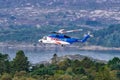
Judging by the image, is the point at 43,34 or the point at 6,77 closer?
the point at 6,77

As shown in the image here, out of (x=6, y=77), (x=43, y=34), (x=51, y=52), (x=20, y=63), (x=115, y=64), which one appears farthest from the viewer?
(x=43, y=34)

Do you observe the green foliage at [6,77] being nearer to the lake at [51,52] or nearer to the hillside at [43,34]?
the lake at [51,52]

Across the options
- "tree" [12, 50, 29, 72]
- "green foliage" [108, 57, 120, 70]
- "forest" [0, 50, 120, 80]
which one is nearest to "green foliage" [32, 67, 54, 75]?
"forest" [0, 50, 120, 80]

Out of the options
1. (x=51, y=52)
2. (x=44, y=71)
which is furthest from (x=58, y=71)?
(x=51, y=52)

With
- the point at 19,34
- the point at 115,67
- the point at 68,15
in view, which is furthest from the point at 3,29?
the point at 115,67

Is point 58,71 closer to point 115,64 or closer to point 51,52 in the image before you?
point 115,64

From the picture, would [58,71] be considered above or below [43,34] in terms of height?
below

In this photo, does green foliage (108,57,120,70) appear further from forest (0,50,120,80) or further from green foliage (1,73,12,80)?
green foliage (1,73,12,80)

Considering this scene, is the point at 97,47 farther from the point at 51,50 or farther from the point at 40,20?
the point at 40,20
